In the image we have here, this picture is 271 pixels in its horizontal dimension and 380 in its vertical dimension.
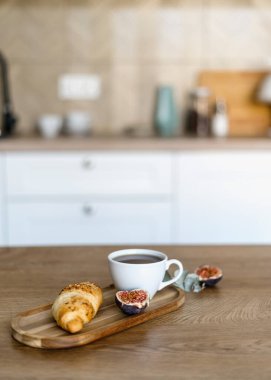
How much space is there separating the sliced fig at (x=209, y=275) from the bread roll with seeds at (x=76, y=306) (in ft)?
0.74

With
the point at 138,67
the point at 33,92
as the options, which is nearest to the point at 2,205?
the point at 33,92

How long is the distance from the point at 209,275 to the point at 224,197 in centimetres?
154

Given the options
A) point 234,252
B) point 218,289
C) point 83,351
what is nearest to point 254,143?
point 234,252

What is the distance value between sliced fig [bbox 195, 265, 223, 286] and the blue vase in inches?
74.6

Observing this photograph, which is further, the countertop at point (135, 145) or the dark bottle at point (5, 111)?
the dark bottle at point (5, 111)

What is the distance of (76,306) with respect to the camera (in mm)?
812

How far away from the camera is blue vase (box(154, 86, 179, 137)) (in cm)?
296

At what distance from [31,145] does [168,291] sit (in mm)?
1627

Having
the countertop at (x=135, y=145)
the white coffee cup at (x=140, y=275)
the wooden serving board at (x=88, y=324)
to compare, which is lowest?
the wooden serving board at (x=88, y=324)

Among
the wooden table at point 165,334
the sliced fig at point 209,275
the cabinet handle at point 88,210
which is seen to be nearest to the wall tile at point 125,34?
the cabinet handle at point 88,210

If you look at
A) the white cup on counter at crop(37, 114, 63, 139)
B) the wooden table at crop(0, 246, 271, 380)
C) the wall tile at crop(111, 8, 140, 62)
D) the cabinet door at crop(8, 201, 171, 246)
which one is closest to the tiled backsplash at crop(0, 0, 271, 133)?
the wall tile at crop(111, 8, 140, 62)

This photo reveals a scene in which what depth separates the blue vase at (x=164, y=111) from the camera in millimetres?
2961

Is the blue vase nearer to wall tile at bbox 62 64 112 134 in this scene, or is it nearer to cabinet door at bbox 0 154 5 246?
wall tile at bbox 62 64 112 134

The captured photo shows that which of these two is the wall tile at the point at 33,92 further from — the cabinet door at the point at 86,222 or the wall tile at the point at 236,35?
the wall tile at the point at 236,35
